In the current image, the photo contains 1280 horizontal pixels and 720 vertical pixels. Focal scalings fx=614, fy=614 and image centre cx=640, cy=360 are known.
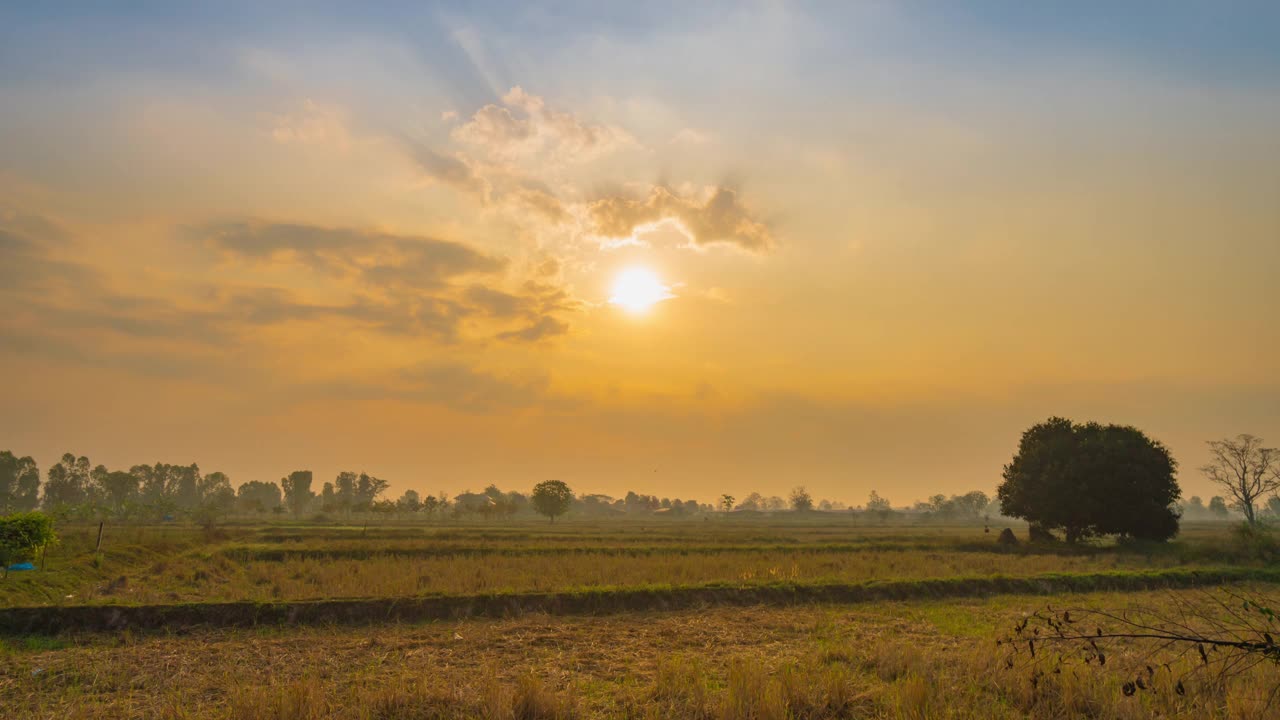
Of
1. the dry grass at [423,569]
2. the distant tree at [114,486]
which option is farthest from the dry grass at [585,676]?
the distant tree at [114,486]

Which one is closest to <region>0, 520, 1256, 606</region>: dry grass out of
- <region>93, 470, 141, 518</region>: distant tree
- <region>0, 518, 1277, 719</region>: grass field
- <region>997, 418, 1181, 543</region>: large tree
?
<region>0, 518, 1277, 719</region>: grass field

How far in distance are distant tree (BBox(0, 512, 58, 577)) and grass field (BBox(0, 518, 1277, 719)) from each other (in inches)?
46.4

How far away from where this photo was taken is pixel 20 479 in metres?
182

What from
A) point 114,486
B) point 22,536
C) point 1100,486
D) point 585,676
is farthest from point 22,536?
point 114,486

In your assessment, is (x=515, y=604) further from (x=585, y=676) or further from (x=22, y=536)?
(x=22, y=536)

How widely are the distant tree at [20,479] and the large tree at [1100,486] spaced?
237033 mm

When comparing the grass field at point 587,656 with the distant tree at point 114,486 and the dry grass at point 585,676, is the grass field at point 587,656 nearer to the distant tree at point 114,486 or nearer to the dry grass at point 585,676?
the dry grass at point 585,676

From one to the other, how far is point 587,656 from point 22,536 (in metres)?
24.3

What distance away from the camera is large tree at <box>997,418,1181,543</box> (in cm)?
4425

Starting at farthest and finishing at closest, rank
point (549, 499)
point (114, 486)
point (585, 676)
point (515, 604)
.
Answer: point (114, 486), point (549, 499), point (515, 604), point (585, 676)

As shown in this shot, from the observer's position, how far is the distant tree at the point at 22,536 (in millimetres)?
22781

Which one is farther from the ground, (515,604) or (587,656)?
(587,656)

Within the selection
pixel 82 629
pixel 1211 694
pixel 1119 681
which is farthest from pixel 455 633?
pixel 1211 694

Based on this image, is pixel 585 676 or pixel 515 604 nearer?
pixel 585 676
